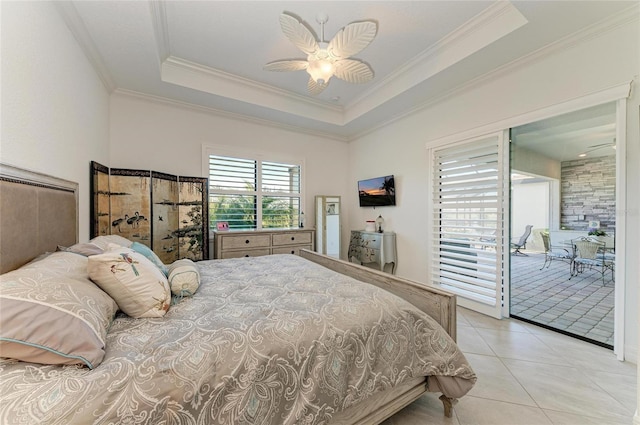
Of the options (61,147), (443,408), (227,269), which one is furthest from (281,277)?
(61,147)

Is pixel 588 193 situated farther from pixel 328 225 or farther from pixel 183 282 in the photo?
pixel 183 282

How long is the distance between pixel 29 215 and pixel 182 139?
8.15 feet

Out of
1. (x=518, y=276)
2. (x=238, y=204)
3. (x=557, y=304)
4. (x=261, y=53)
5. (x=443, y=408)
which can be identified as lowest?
(x=443, y=408)

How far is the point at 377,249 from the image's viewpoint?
395 centimetres

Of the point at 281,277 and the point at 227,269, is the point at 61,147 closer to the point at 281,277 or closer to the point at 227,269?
Result: the point at 227,269

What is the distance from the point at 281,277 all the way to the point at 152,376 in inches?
42.0

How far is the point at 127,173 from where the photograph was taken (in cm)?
284

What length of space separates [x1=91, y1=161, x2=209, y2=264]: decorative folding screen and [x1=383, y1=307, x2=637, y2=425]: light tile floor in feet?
9.76

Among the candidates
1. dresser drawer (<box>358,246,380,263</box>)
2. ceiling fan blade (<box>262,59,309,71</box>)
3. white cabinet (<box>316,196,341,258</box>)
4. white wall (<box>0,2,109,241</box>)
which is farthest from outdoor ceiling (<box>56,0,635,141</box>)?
dresser drawer (<box>358,246,380,263</box>)

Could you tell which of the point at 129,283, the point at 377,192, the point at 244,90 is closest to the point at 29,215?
the point at 129,283

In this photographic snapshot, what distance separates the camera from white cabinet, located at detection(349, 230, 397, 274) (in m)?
3.90

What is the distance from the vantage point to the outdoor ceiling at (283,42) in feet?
6.56

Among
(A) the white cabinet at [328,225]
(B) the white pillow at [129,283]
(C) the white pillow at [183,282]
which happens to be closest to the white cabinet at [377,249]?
(A) the white cabinet at [328,225]

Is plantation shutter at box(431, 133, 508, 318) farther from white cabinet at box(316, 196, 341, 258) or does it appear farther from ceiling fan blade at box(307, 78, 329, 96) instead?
ceiling fan blade at box(307, 78, 329, 96)
